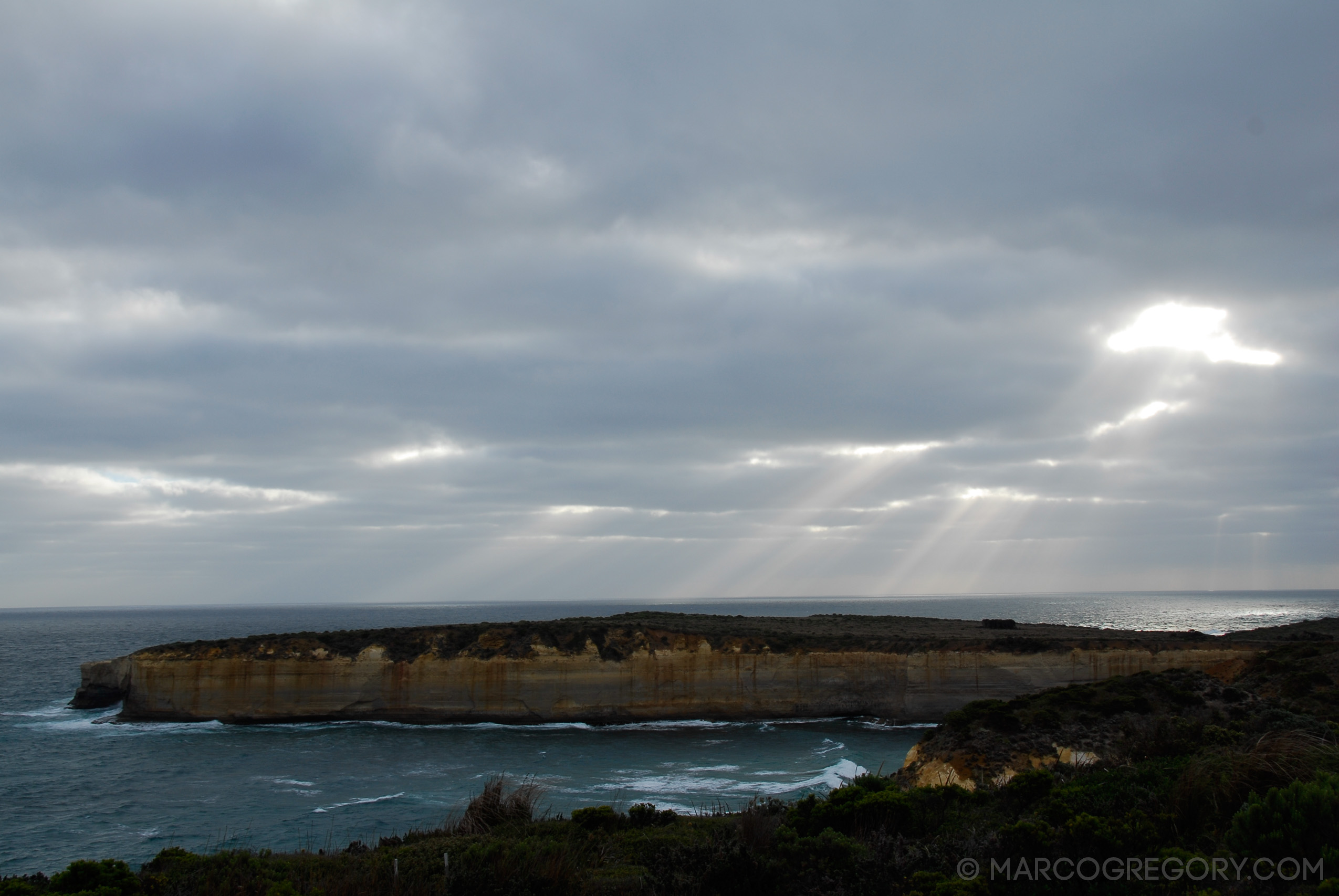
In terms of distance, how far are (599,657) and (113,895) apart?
44577 mm

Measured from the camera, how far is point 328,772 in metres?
36.7

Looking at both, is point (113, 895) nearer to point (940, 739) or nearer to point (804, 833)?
point (804, 833)

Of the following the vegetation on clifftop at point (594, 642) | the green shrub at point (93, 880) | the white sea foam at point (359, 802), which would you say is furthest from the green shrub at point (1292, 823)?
the vegetation on clifftop at point (594, 642)

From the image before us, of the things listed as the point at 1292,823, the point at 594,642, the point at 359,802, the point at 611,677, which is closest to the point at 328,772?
the point at 359,802

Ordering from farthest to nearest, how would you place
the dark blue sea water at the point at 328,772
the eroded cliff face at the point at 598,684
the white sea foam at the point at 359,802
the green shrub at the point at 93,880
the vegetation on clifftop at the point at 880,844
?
the eroded cliff face at the point at 598,684 < the white sea foam at the point at 359,802 < the dark blue sea water at the point at 328,772 < the green shrub at the point at 93,880 < the vegetation on clifftop at the point at 880,844

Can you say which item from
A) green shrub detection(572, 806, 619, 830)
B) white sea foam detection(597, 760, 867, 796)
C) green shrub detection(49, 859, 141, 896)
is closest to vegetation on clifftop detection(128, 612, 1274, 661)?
Result: white sea foam detection(597, 760, 867, 796)

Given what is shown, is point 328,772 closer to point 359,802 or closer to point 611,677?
point 359,802

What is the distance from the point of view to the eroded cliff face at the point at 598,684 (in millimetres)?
51625

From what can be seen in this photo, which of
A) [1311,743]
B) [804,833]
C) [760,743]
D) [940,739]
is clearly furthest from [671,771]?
[1311,743]

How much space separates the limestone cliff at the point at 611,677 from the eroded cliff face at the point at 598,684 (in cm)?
7

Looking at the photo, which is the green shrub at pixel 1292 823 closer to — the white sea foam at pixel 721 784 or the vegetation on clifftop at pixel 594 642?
the white sea foam at pixel 721 784

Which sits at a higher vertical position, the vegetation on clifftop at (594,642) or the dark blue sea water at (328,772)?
the vegetation on clifftop at (594,642)

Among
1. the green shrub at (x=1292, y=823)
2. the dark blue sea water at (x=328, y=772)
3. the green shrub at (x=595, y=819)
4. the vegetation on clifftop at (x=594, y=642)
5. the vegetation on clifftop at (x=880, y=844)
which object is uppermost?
the green shrub at (x=1292, y=823)

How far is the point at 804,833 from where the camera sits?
41.7 feet
